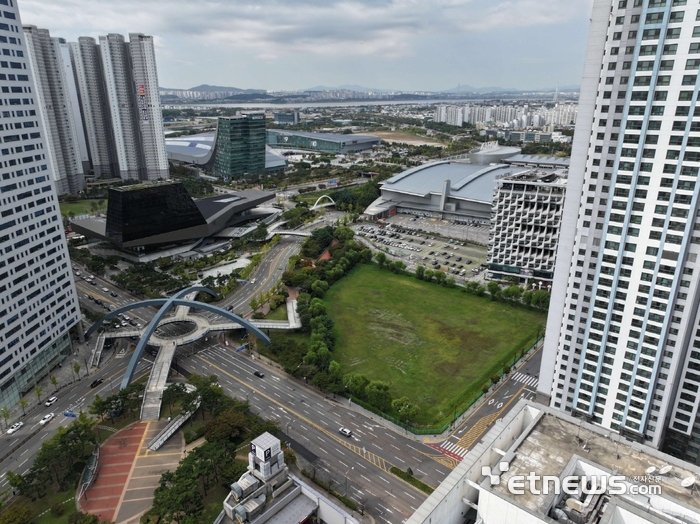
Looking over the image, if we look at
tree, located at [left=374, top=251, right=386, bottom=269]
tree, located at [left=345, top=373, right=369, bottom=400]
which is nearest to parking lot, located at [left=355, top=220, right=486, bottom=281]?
tree, located at [left=374, top=251, right=386, bottom=269]

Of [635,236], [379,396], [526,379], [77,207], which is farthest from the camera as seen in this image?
[77,207]

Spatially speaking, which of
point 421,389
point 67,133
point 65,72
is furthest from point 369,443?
point 65,72

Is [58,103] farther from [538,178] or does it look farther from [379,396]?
[379,396]

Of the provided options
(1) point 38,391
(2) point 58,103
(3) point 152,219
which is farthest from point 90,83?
(1) point 38,391

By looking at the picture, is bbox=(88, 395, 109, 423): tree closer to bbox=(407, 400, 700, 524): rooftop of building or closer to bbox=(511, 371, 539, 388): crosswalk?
bbox=(407, 400, 700, 524): rooftop of building

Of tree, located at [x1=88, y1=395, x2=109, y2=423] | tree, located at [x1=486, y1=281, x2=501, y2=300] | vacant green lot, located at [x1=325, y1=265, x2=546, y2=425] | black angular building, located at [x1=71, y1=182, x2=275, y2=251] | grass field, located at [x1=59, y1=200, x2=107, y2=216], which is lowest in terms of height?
vacant green lot, located at [x1=325, y1=265, x2=546, y2=425]

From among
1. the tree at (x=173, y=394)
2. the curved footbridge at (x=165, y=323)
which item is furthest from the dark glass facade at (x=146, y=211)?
the tree at (x=173, y=394)

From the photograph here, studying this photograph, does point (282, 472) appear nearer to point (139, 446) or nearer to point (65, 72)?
point (139, 446)

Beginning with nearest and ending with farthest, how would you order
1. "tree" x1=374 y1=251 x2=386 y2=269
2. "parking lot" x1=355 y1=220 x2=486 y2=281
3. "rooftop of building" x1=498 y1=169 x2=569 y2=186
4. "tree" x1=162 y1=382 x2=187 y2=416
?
"tree" x1=162 y1=382 x2=187 y2=416 < "rooftop of building" x1=498 y1=169 x2=569 y2=186 < "tree" x1=374 y1=251 x2=386 y2=269 < "parking lot" x1=355 y1=220 x2=486 y2=281
